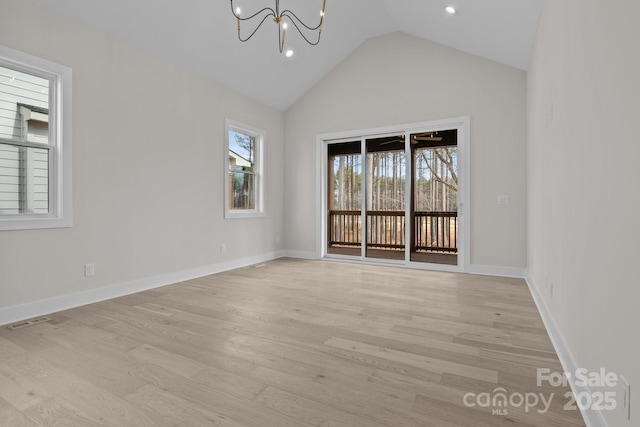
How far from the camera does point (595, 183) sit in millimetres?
1470

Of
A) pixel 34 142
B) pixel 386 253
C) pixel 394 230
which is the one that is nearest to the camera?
pixel 34 142

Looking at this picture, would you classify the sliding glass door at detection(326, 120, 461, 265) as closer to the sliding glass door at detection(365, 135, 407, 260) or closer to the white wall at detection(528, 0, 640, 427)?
the sliding glass door at detection(365, 135, 407, 260)

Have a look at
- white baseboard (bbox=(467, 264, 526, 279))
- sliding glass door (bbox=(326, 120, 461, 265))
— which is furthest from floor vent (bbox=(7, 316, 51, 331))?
white baseboard (bbox=(467, 264, 526, 279))

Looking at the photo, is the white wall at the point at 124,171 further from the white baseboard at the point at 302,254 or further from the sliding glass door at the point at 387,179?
the sliding glass door at the point at 387,179

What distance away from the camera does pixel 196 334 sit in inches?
96.8

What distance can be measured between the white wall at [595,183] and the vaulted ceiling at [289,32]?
125cm

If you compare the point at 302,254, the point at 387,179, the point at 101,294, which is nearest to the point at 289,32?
the point at 387,179

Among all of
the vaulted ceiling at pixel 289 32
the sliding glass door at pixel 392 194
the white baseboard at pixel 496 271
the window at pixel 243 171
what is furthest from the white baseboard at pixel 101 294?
the white baseboard at pixel 496 271

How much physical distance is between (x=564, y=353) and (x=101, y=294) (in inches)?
158

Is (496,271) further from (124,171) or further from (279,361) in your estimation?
(124,171)

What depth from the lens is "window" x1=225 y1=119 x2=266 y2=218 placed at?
5.07m

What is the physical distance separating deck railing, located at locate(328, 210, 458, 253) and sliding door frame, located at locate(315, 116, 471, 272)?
0.78 metres

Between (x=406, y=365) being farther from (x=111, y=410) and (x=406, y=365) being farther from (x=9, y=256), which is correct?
(x=9, y=256)

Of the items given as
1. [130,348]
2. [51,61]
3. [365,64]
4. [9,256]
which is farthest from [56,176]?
[365,64]
